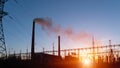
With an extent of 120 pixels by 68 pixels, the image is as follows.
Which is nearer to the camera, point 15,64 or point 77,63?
point 77,63

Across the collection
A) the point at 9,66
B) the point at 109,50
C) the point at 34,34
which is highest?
the point at 34,34

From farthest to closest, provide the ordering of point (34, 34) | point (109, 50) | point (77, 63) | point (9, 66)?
point (34, 34) → point (109, 50) → point (9, 66) → point (77, 63)

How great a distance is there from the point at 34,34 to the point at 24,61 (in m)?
7.05

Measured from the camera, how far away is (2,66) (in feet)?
93.7

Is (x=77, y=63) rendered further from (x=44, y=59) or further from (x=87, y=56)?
(x=44, y=59)

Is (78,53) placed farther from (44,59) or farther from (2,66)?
(2,66)

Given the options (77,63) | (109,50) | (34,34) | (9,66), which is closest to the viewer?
(77,63)

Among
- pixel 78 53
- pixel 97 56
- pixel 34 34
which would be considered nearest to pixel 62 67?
pixel 78 53

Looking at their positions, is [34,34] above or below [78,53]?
above

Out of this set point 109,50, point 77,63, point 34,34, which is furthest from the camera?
point 34,34

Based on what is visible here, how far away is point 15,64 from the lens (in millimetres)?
29016

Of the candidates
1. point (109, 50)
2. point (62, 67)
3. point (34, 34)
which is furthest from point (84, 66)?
point (34, 34)

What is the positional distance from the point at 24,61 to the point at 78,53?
719 cm

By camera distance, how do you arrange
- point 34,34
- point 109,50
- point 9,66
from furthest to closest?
1. point 34,34
2. point 109,50
3. point 9,66
